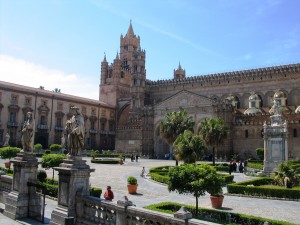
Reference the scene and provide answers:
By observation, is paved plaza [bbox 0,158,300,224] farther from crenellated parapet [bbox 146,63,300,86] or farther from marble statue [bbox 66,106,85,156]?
crenellated parapet [bbox 146,63,300,86]

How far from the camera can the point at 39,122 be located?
6284 centimetres

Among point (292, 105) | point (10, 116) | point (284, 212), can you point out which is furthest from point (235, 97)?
point (284, 212)

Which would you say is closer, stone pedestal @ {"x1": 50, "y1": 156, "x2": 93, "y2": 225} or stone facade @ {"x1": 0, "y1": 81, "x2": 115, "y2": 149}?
stone pedestal @ {"x1": 50, "y1": 156, "x2": 93, "y2": 225}

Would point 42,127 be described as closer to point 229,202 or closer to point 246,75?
point 246,75

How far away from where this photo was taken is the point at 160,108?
68688mm

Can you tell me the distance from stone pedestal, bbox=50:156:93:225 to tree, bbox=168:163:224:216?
14.1 feet

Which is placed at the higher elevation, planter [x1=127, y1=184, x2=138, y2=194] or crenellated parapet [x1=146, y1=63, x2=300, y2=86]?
crenellated parapet [x1=146, y1=63, x2=300, y2=86]

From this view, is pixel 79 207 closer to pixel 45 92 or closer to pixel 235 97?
pixel 45 92

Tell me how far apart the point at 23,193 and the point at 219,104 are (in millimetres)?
51316

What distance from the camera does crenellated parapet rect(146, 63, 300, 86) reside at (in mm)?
64312

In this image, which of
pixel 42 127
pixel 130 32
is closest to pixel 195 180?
pixel 42 127

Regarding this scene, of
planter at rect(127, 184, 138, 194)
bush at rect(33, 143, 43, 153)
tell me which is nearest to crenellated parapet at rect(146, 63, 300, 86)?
bush at rect(33, 143, 43, 153)

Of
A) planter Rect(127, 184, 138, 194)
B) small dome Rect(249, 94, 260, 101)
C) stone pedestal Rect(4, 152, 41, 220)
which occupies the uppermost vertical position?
small dome Rect(249, 94, 260, 101)

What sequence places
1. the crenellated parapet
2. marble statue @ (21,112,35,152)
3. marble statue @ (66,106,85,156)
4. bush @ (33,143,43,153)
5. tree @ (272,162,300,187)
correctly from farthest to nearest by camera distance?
the crenellated parapet, bush @ (33,143,43,153), tree @ (272,162,300,187), marble statue @ (21,112,35,152), marble statue @ (66,106,85,156)
